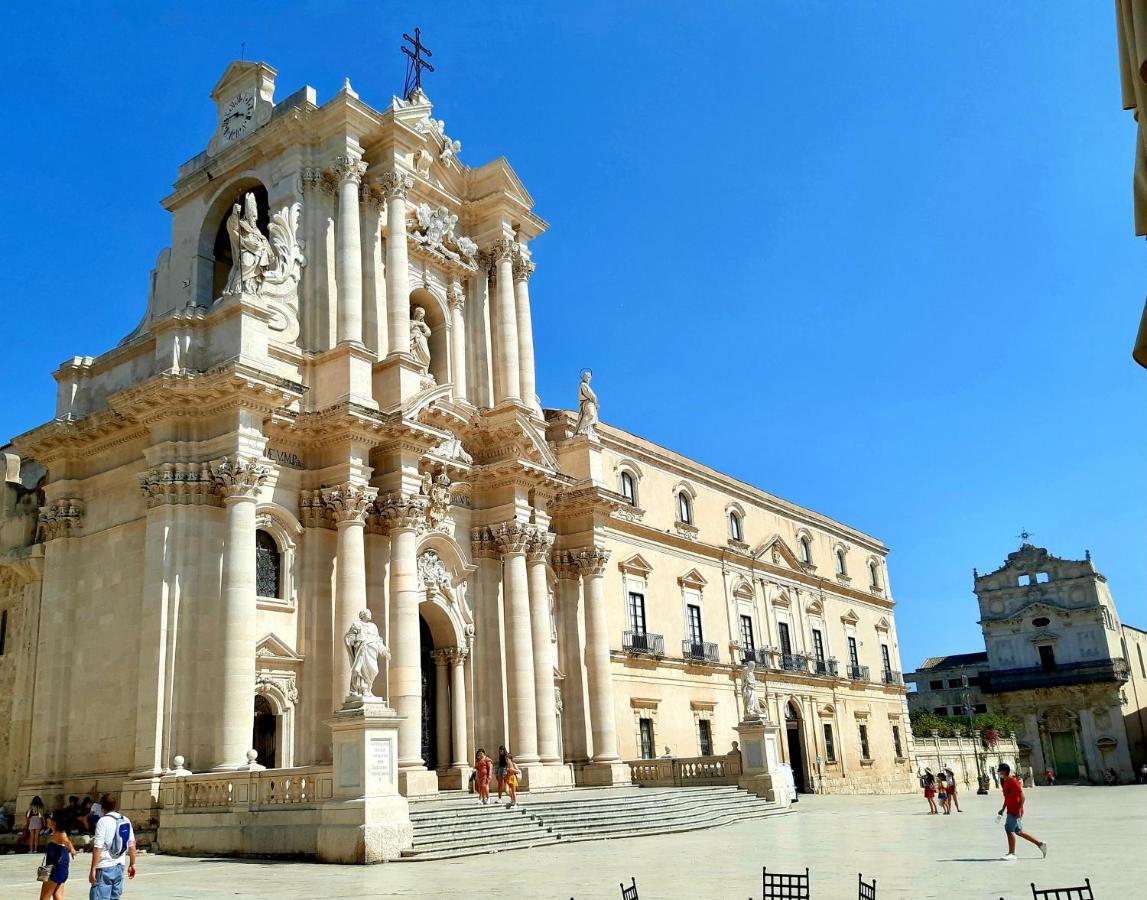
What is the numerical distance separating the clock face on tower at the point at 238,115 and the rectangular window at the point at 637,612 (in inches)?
706

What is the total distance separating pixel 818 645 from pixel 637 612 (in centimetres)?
1367

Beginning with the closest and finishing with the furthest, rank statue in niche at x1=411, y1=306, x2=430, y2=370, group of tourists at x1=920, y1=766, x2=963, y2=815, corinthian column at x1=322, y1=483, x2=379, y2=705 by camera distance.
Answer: corinthian column at x1=322, y1=483, x2=379, y2=705
group of tourists at x1=920, y1=766, x2=963, y2=815
statue in niche at x1=411, y1=306, x2=430, y2=370

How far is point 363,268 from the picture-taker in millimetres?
25922

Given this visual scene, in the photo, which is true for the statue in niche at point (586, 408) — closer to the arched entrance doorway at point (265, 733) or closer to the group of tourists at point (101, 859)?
the arched entrance doorway at point (265, 733)

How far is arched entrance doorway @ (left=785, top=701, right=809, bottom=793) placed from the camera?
133 ft

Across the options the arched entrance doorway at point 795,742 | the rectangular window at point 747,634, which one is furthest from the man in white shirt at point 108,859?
the arched entrance doorway at point 795,742

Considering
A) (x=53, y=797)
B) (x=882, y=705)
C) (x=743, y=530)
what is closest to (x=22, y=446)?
(x=53, y=797)

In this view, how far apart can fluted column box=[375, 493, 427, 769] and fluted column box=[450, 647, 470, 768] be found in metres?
2.23

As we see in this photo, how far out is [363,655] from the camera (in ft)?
57.7

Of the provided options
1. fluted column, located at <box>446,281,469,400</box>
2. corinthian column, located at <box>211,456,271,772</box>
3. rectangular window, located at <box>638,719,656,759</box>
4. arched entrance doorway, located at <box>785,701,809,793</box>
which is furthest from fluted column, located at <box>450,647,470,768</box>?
arched entrance doorway, located at <box>785,701,809,793</box>

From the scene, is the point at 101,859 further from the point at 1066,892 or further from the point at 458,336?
the point at 458,336

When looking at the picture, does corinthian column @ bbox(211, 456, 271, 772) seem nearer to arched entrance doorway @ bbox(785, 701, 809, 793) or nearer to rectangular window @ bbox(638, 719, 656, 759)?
rectangular window @ bbox(638, 719, 656, 759)

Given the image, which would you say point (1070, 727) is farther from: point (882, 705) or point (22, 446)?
point (22, 446)

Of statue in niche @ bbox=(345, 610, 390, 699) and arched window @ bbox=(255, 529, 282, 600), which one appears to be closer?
statue in niche @ bbox=(345, 610, 390, 699)
